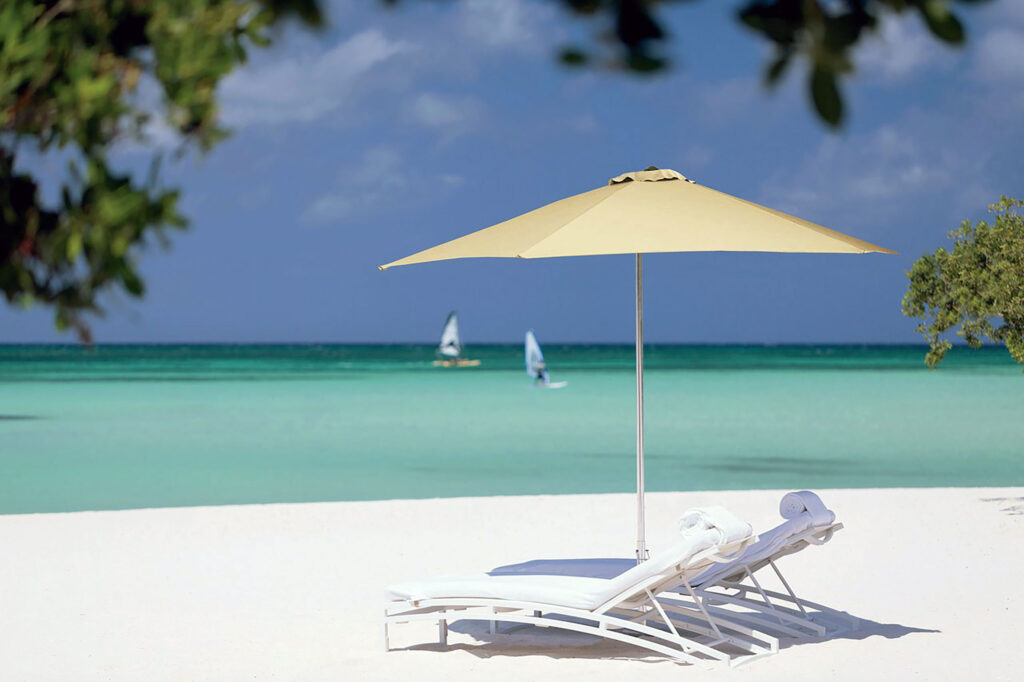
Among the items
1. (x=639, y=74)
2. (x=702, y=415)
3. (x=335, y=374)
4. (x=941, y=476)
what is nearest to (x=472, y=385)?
(x=335, y=374)

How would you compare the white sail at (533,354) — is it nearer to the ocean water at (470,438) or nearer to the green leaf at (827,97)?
the ocean water at (470,438)

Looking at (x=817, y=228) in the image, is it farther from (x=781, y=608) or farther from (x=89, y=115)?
(x=89, y=115)

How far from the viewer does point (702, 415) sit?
2525cm

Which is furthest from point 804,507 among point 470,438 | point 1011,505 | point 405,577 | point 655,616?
point 470,438

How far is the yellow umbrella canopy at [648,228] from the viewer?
4773 mm

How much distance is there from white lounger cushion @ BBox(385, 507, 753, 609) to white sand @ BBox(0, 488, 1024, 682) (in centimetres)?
26

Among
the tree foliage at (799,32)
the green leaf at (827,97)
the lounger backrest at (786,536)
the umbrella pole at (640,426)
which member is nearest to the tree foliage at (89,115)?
the tree foliage at (799,32)

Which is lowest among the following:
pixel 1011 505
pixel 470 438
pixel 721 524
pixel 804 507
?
pixel 721 524

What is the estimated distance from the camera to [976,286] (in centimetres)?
822

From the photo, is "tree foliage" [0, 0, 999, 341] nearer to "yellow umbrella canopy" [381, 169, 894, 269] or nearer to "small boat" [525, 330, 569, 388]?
"yellow umbrella canopy" [381, 169, 894, 269]

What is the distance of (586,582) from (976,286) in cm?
454

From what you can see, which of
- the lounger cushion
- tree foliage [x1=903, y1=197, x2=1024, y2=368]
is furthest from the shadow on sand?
tree foliage [x1=903, y1=197, x2=1024, y2=368]

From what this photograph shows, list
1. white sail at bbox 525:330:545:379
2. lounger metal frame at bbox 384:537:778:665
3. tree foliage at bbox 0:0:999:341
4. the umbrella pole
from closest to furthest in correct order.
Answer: tree foliage at bbox 0:0:999:341 → lounger metal frame at bbox 384:537:778:665 → the umbrella pole → white sail at bbox 525:330:545:379

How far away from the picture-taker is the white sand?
4.89 meters
